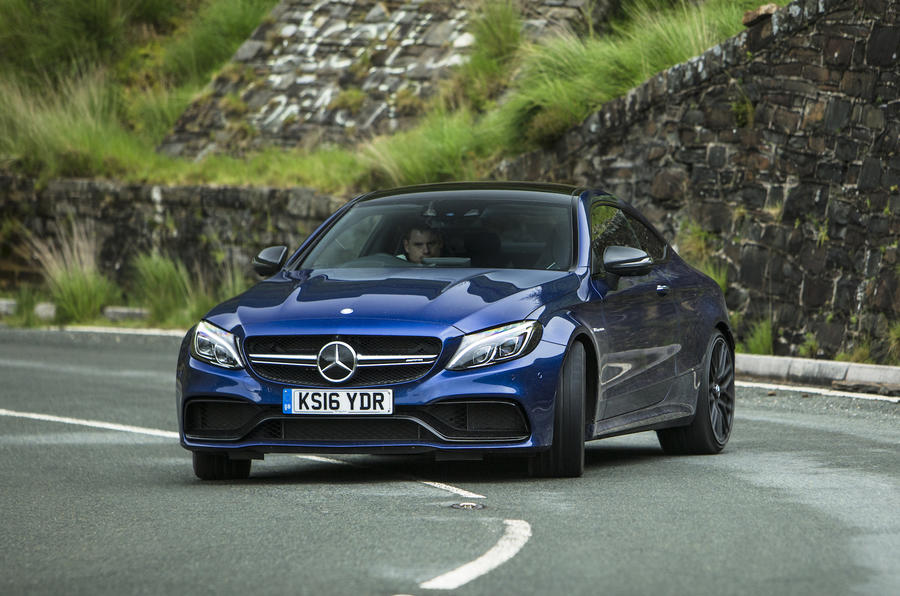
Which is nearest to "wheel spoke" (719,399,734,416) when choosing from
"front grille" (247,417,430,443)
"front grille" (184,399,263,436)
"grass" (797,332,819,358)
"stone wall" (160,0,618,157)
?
"front grille" (247,417,430,443)

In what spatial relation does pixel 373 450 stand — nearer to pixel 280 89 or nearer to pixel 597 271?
pixel 597 271

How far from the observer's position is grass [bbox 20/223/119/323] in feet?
76.8

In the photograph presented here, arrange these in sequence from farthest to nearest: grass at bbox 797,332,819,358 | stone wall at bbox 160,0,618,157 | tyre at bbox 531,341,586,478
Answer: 1. stone wall at bbox 160,0,618,157
2. grass at bbox 797,332,819,358
3. tyre at bbox 531,341,586,478

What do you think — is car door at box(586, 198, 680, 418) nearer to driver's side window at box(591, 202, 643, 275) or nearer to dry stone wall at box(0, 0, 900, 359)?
driver's side window at box(591, 202, 643, 275)

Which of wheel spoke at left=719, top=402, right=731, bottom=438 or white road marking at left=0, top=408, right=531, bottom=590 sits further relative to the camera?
wheel spoke at left=719, top=402, right=731, bottom=438

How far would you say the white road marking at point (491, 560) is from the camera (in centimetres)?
571

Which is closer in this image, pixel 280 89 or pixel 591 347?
pixel 591 347

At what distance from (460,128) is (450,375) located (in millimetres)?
14930

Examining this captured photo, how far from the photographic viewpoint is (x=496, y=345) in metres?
7.89

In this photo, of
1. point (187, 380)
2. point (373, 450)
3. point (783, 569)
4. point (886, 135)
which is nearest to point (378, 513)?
point (373, 450)

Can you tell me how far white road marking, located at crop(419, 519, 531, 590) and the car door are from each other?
5.87 ft

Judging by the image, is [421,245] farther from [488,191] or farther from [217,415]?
[217,415]

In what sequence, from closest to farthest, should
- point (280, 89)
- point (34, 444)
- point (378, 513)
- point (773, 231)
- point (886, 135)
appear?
point (378, 513)
point (34, 444)
point (886, 135)
point (773, 231)
point (280, 89)

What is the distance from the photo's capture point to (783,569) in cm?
599
